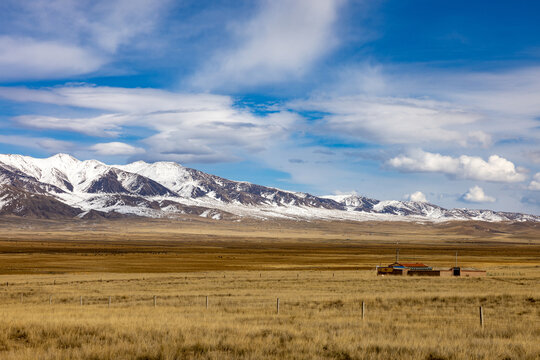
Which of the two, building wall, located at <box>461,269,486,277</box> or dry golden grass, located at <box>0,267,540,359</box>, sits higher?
dry golden grass, located at <box>0,267,540,359</box>

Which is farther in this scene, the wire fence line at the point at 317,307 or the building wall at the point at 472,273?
the building wall at the point at 472,273

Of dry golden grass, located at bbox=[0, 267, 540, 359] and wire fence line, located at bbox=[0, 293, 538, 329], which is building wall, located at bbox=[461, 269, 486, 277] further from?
wire fence line, located at bbox=[0, 293, 538, 329]

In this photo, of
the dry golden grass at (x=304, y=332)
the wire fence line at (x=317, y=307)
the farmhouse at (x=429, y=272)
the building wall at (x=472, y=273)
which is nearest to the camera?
the dry golden grass at (x=304, y=332)

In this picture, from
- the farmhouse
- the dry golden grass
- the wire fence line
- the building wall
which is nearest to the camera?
the dry golden grass

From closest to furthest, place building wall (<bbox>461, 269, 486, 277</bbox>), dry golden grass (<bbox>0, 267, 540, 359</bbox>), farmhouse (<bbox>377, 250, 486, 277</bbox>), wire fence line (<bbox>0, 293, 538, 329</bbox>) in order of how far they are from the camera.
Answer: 1. dry golden grass (<bbox>0, 267, 540, 359</bbox>)
2. wire fence line (<bbox>0, 293, 538, 329</bbox>)
3. building wall (<bbox>461, 269, 486, 277</bbox>)
4. farmhouse (<bbox>377, 250, 486, 277</bbox>)

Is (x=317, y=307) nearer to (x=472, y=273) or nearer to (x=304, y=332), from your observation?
(x=304, y=332)

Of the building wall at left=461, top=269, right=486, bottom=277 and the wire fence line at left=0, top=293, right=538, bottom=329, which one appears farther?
the building wall at left=461, top=269, right=486, bottom=277

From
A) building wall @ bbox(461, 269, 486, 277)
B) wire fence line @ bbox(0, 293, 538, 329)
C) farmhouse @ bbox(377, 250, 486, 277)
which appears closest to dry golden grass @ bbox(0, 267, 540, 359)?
wire fence line @ bbox(0, 293, 538, 329)

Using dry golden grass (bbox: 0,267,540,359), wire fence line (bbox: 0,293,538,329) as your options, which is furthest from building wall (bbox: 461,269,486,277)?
wire fence line (bbox: 0,293,538,329)

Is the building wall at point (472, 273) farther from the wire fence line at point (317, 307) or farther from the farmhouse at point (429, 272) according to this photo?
the wire fence line at point (317, 307)

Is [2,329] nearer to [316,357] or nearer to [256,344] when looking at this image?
[256,344]

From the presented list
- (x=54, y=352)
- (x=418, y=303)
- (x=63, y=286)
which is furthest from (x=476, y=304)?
(x=63, y=286)

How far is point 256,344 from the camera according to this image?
14930 millimetres

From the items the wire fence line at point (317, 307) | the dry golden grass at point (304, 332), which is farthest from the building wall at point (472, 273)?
the wire fence line at point (317, 307)
